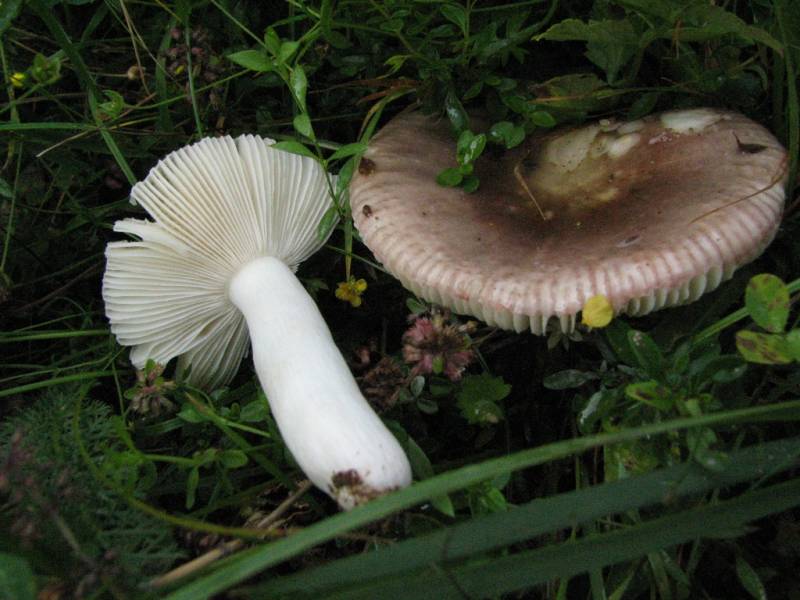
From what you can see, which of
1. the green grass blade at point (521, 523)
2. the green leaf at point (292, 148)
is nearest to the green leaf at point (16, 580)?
the green grass blade at point (521, 523)

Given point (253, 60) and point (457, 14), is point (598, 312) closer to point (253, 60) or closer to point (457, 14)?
point (457, 14)

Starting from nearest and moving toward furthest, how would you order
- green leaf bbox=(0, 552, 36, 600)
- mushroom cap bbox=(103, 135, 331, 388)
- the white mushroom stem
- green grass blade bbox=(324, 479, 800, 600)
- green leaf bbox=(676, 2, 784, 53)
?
green leaf bbox=(0, 552, 36, 600) < green grass blade bbox=(324, 479, 800, 600) < the white mushroom stem < green leaf bbox=(676, 2, 784, 53) < mushroom cap bbox=(103, 135, 331, 388)

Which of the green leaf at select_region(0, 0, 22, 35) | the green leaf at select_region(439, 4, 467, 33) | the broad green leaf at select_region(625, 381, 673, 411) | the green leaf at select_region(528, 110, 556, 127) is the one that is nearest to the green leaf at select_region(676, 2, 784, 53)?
the green leaf at select_region(528, 110, 556, 127)

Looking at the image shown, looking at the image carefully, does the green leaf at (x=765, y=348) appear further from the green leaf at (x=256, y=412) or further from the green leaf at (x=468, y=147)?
the green leaf at (x=256, y=412)

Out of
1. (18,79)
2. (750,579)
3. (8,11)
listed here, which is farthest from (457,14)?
(750,579)

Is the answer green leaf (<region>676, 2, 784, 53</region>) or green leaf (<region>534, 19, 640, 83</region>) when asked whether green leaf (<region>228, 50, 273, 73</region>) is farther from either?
green leaf (<region>676, 2, 784, 53</region>)

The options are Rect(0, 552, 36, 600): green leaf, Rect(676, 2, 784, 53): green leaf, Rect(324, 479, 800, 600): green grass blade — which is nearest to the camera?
Rect(0, 552, 36, 600): green leaf

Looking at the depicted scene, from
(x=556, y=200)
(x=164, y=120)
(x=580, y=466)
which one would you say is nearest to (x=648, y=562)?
(x=580, y=466)
